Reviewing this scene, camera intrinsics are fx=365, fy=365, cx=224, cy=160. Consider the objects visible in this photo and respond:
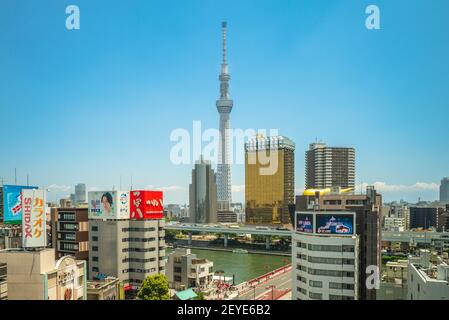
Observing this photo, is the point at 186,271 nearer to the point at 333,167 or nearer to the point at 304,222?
the point at 304,222

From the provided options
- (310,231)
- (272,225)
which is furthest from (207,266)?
(272,225)

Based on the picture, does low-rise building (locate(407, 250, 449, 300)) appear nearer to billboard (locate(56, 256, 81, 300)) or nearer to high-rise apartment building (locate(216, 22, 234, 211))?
billboard (locate(56, 256, 81, 300))

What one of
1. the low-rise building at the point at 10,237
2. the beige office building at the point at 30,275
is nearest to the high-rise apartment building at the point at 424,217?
the low-rise building at the point at 10,237

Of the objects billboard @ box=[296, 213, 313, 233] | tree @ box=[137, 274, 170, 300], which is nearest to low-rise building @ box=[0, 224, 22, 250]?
tree @ box=[137, 274, 170, 300]

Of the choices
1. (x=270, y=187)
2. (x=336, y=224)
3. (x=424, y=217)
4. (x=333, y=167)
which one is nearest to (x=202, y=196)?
(x=270, y=187)

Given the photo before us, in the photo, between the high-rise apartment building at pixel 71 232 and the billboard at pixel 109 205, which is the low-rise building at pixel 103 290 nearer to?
the billboard at pixel 109 205
